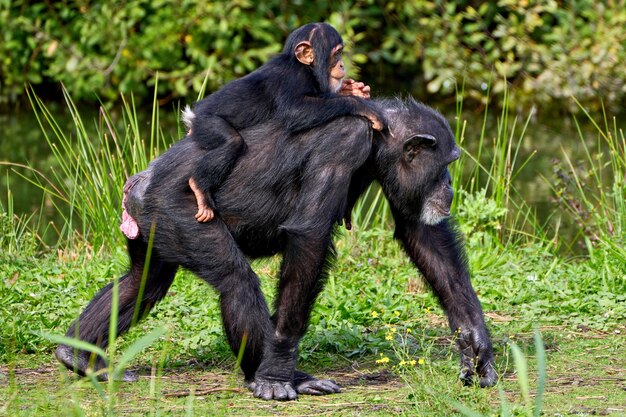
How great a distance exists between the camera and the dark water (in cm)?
1088

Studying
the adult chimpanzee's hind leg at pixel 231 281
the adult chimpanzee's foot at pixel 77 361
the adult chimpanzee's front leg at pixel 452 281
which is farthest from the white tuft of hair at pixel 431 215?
the adult chimpanzee's foot at pixel 77 361

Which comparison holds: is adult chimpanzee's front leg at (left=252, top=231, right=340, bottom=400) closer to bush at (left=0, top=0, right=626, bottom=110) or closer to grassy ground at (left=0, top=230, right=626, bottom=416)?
grassy ground at (left=0, top=230, right=626, bottom=416)

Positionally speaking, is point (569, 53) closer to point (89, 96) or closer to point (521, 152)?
point (521, 152)

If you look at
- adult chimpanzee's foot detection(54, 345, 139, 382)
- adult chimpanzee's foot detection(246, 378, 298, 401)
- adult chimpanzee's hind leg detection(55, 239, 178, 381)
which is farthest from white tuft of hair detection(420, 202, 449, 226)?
adult chimpanzee's foot detection(54, 345, 139, 382)

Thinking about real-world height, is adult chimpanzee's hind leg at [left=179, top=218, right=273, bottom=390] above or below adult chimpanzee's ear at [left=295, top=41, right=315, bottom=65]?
below

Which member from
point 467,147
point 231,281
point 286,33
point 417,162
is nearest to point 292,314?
point 231,281

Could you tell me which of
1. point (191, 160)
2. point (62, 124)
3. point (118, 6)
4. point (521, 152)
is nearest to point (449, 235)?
point (191, 160)

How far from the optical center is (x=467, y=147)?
1316cm

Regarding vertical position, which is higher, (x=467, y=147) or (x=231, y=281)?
(x=231, y=281)

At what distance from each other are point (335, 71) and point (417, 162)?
2.07 ft

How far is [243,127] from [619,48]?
1149 centimetres

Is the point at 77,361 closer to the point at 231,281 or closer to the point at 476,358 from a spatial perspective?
the point at 231,281

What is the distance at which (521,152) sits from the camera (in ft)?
43.8

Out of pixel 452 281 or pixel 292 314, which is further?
pixel 452 281
